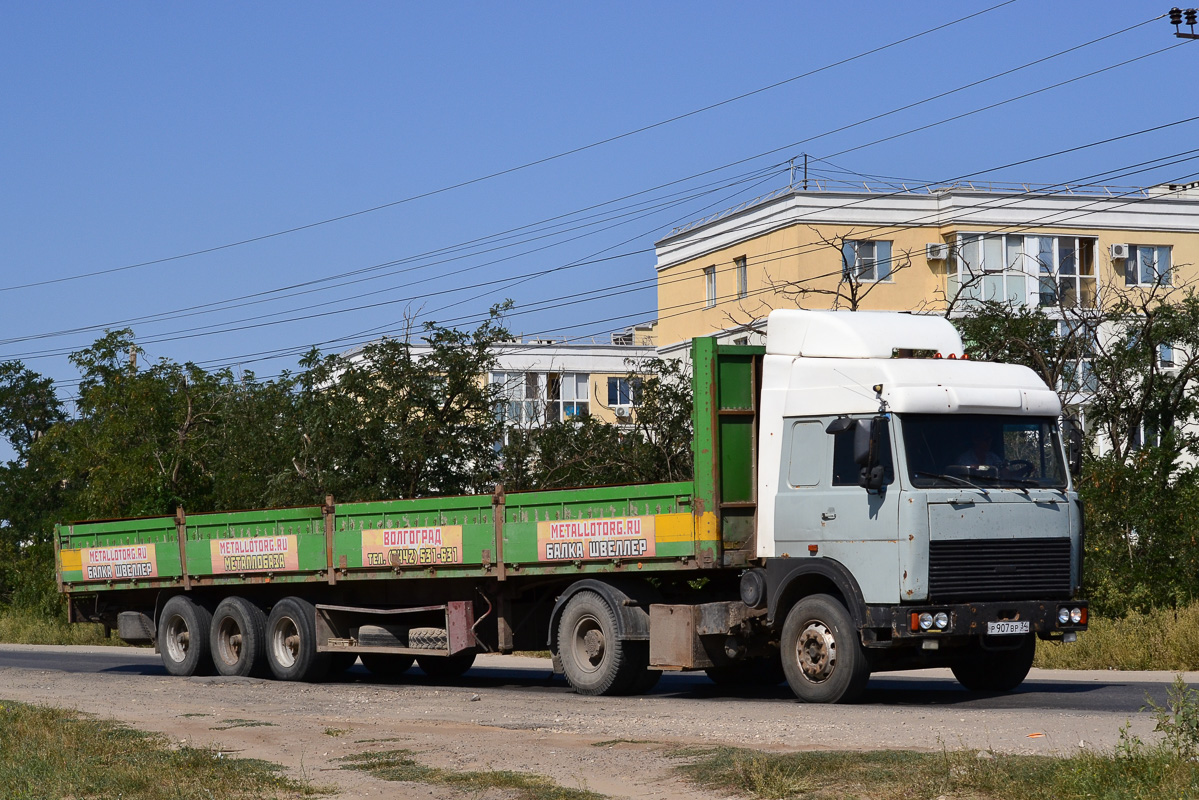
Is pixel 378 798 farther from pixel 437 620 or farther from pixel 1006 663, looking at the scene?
pixel 437 620

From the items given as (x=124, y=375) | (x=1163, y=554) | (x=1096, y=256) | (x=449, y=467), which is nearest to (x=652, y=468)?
(x=449, y=467)

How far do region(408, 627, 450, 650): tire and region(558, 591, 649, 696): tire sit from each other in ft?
6.48

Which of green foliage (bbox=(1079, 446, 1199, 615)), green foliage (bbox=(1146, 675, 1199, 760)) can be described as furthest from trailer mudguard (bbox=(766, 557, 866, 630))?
green foliage (bbox=(1079, 446, 1199, 615))

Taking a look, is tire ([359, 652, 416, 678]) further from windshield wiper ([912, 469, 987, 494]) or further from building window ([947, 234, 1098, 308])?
building window ([947, 234, 1098, 308])

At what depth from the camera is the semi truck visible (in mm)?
12961

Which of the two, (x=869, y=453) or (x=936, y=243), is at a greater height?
(x=936, y=243)

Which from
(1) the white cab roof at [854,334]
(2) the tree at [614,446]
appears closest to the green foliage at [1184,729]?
(1) the white cab roof at [854,334]

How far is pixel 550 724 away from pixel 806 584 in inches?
107

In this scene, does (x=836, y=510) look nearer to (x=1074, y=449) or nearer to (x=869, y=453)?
(x=869, y=453)

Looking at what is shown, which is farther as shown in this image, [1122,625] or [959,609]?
[1122,625]

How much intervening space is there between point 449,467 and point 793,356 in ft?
52.3

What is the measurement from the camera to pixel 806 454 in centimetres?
1387

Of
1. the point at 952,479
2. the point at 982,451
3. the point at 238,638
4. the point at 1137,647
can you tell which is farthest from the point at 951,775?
the point at 238,638

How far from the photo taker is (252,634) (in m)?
19.7
